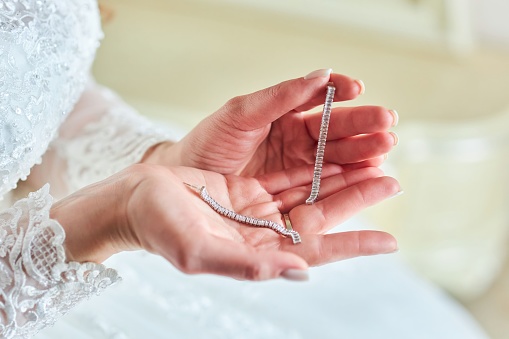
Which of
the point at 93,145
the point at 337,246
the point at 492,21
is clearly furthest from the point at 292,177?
the point at 492,21

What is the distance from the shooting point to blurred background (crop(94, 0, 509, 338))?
5.68 ft

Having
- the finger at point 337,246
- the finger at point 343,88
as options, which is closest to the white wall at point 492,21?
the finger at point 343,88

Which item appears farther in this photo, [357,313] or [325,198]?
[357,313]

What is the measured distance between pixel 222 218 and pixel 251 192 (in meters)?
0.09

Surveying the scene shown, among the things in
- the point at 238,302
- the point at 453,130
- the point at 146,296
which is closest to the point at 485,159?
the point at 453,130

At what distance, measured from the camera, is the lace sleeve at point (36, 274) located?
61 cm

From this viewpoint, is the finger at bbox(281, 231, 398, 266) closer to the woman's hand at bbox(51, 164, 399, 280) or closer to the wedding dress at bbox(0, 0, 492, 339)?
the woman's hand at bbox(51, 164, 399, 280)

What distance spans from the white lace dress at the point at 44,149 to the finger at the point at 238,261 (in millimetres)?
138

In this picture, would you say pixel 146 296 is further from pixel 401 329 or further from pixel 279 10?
pixel 279 10

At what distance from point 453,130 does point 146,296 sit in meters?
0.96

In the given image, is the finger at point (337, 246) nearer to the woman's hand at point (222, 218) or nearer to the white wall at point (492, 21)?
the woman's hand at point (222, 218)

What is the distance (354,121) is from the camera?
0.75 m

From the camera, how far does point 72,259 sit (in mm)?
628

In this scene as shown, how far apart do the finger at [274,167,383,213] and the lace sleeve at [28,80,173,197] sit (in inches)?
11.4
